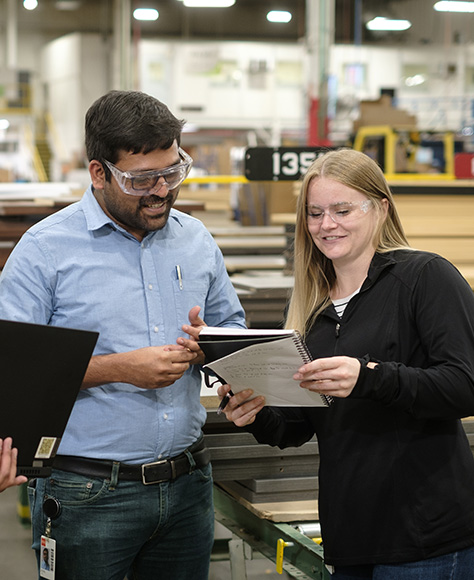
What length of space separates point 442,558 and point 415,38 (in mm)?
22560

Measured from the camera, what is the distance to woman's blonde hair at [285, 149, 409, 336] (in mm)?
2141

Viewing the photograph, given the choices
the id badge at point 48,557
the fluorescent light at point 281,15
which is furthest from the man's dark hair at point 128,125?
the fluorescent light at point 281,15

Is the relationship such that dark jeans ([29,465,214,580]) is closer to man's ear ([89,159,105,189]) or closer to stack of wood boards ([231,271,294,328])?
man's ear ([89,159,105,189])

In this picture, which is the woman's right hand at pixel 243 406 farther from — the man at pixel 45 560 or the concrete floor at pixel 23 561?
the concrete floor at pixel 23 561

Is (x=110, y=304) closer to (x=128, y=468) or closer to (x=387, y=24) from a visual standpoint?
(x=128, y=468)

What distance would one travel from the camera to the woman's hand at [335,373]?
1885mm

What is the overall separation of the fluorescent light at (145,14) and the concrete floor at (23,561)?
18516mm

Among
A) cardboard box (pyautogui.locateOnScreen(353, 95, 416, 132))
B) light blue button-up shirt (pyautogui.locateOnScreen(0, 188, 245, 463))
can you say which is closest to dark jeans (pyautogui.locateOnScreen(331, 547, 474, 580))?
light blue button-up shirt (pyautogui.locateOnScreen(0, 188, 245, 463))

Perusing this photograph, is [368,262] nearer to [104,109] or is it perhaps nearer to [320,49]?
[104,109]

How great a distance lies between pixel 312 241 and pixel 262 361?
1.55ft

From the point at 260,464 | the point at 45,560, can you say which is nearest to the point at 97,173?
the point at 45,560

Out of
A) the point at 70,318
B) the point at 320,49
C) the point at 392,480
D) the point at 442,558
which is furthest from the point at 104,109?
the point at 320,49

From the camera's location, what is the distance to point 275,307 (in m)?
4.68

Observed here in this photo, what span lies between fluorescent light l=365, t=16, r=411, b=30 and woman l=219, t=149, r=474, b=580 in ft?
70.2
